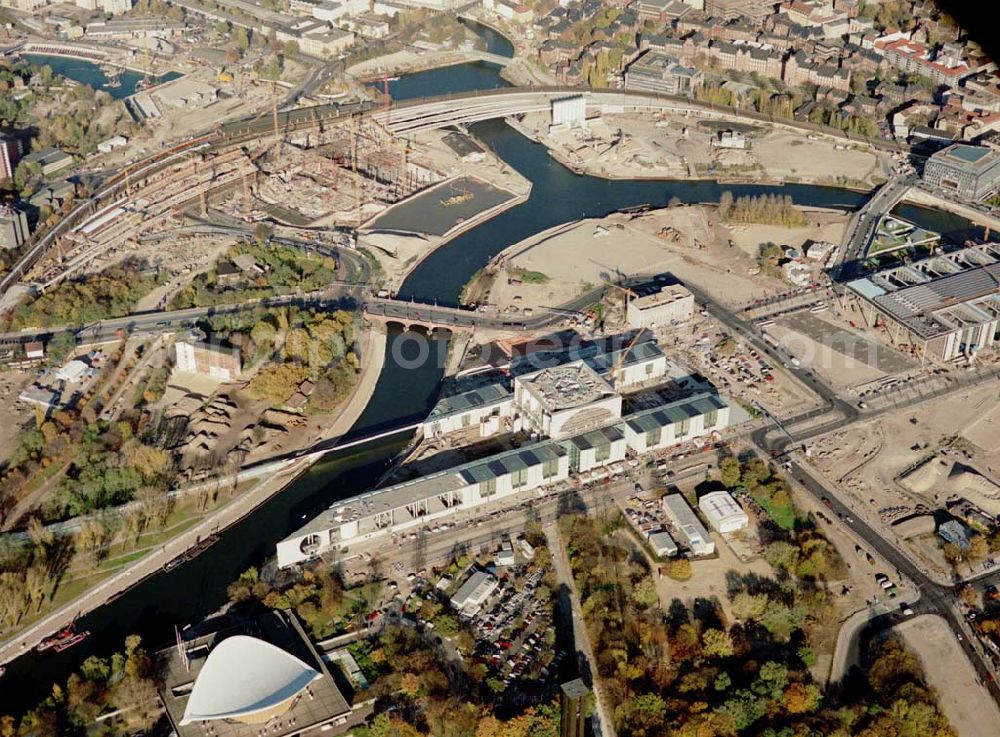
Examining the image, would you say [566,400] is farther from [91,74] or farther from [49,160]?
[91,74]

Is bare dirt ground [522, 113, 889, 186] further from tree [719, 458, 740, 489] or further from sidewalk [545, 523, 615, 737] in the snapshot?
sidewalk [545, 523, 615, 737]

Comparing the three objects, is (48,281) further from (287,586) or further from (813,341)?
(813,341)

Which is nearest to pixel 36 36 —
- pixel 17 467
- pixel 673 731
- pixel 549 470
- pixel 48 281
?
pixel 48 281

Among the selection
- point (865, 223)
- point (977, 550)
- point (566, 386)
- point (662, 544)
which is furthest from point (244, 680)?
point (865, 223)

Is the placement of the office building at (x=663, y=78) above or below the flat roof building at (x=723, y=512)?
above

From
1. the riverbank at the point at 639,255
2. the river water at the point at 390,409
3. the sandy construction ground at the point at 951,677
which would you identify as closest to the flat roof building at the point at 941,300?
the riverbank at the point at 639,255

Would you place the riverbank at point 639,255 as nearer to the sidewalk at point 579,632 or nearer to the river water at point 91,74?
the sidewalk at point 579,632

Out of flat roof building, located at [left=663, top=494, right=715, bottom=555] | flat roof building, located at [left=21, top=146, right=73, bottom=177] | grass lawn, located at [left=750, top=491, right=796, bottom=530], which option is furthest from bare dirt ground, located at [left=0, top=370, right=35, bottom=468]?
grass lawn, located at [left=750, top=491, right=796, bottom=530]
